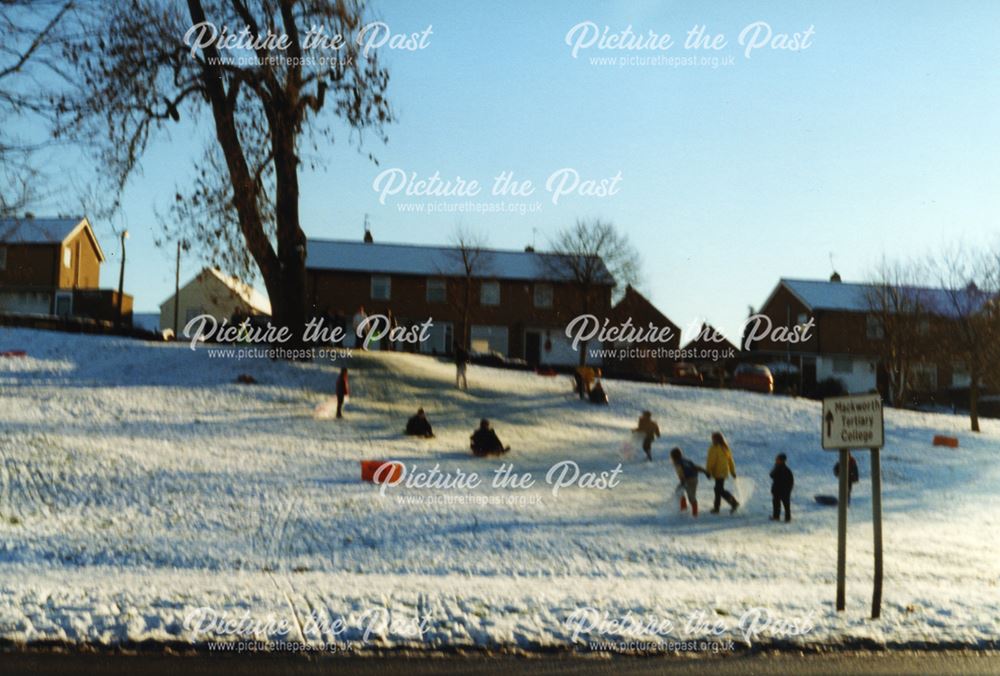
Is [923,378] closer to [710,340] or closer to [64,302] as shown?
[710,340]

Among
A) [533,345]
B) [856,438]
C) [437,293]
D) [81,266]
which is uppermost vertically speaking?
[81,266]

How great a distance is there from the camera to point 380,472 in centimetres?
2288

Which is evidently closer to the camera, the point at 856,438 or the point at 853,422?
the point at 856,438

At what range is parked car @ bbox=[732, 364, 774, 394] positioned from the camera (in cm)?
4988

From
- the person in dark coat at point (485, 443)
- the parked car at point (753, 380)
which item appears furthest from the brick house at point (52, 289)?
the person in dark coat at point (485, 443)

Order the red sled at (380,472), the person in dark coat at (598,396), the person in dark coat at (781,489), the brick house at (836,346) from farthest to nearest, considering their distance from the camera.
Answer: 1. the brick house at (836,346)
2. the person in dark coat at (598,396)
3. the red sled at (380,472)
4. the person in dark coat at (781,489)

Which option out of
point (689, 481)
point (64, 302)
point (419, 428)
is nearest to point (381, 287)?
point (64, 302)

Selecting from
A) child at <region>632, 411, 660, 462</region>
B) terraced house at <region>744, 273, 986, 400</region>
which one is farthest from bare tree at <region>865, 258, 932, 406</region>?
child at <region>632, 411, 660, 462</region>

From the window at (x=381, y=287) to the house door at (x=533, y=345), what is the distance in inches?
367

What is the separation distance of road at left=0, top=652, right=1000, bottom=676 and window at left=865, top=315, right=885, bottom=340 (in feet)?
170

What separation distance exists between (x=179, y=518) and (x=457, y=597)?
8313 millimetres

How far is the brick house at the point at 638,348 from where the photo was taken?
6088 centimetres

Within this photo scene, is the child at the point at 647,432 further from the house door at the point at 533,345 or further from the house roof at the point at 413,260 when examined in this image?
the house door at the point at 533,345

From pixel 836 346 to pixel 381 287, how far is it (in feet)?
103
